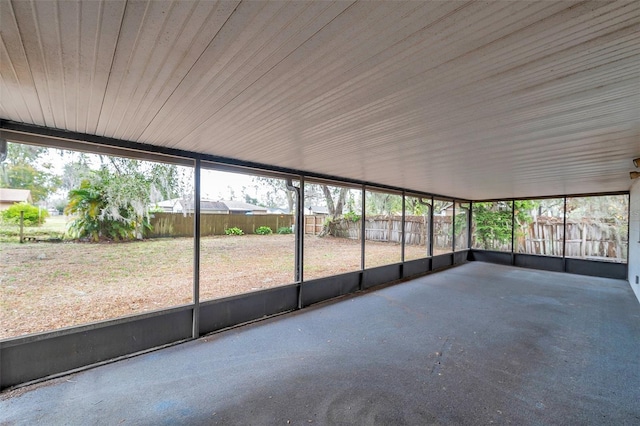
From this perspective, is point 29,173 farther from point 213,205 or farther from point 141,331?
point 213,205

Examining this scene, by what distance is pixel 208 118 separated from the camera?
2262 millimetres

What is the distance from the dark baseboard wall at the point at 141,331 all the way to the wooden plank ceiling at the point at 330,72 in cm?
199

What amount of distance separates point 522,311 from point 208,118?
17.6ft

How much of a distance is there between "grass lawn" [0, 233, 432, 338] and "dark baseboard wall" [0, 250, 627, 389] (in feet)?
1.41

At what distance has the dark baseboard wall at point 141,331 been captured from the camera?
2385 mm

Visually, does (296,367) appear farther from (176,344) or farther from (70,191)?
(70,191)

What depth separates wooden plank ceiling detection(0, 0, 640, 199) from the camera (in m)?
1.07

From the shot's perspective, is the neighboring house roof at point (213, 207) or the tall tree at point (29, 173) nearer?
the tall tree at point (29, 173)

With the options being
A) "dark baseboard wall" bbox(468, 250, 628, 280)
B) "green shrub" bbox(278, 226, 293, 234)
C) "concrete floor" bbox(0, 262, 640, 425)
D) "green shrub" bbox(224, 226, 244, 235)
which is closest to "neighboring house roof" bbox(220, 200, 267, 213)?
"green shrub" bbox(224, 226, 244, 235)

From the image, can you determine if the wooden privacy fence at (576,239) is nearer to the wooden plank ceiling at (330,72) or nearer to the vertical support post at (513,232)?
the vertical support post at (513,232)

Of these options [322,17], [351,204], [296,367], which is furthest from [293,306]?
[351,204]

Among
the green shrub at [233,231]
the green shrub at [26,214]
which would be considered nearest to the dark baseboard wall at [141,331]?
the green shrub at [26,214]

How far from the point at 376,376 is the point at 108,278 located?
4391mm

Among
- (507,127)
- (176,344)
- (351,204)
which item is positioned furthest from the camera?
(351,204)
